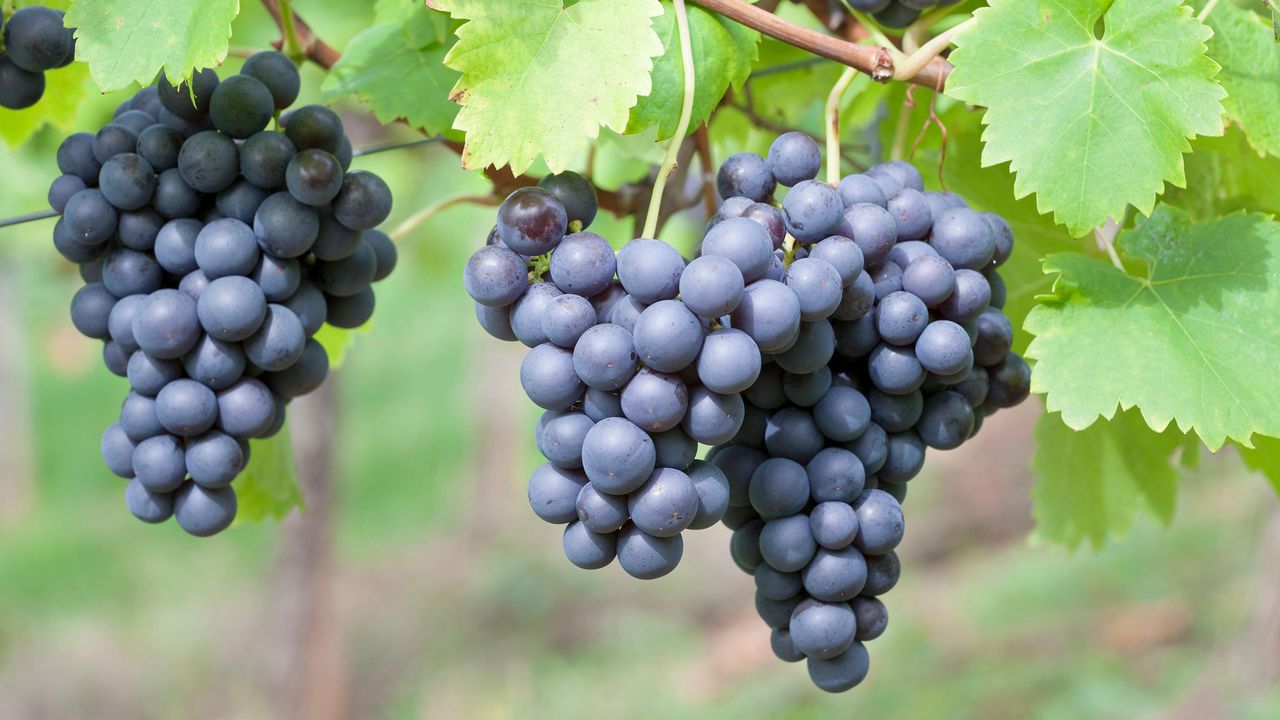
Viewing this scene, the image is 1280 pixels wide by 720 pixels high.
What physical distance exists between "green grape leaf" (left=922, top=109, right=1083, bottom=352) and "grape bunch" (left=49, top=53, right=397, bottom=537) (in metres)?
0.59

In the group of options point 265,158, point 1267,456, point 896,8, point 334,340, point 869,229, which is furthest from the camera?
point 334,340

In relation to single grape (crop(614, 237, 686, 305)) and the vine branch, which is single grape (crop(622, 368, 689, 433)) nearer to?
single grape (crop(614, 237, 686, 305))

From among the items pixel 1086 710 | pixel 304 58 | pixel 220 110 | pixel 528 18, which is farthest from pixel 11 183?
pixel 1086 710

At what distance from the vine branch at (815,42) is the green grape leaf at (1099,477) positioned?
50 cm

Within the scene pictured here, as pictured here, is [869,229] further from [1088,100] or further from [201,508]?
[201,508]

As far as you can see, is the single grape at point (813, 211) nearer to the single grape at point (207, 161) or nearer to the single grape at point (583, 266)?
the single grape at point (583, 266)

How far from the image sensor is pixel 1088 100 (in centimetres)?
86

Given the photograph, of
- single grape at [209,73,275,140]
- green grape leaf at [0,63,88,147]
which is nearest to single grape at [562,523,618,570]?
single grape at [209,73,275,140]

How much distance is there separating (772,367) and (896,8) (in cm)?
41

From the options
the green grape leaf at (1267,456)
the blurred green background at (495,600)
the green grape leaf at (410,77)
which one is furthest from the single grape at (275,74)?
the blurred green background at (495,600)

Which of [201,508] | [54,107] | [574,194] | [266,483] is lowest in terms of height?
[266,483]

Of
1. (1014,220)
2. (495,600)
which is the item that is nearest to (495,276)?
(1014,220)

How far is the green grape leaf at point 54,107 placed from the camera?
119 centimetres

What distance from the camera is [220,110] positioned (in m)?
0.95
